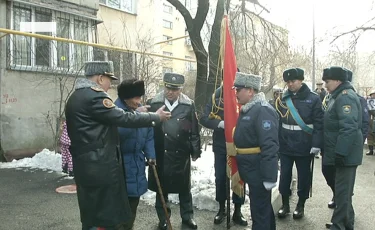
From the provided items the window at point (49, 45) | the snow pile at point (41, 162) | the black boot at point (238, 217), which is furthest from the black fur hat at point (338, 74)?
the window at point (49, 45)

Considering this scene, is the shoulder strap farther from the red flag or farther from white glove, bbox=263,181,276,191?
white glove, bbox=263,181,276,191

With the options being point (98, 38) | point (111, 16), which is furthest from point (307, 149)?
point (111, 16)

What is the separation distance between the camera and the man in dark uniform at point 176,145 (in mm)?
4754

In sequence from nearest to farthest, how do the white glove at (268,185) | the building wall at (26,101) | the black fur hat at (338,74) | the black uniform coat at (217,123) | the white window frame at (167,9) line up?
the white glove at (268,185)
the black fur hat at (338,74)
the black uniform coat at (217,123)
the building wall at (26,101)
the white window frame at (167,9)

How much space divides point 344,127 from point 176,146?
2.08 m

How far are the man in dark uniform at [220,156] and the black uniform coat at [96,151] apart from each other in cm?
198

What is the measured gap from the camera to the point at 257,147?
3.81 metres

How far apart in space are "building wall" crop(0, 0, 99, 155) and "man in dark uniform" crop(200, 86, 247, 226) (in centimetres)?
686

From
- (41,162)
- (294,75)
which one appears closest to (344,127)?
(294,75)

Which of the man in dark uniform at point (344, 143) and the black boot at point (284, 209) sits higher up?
the man in dark uniform at point (344, 143)

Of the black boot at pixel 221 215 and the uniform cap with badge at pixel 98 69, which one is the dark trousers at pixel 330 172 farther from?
the uniform cap with badge at pixel 98 69

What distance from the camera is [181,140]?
188 inches

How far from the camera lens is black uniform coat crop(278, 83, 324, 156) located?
514 cm

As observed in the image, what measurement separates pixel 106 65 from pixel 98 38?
33.9 ft
